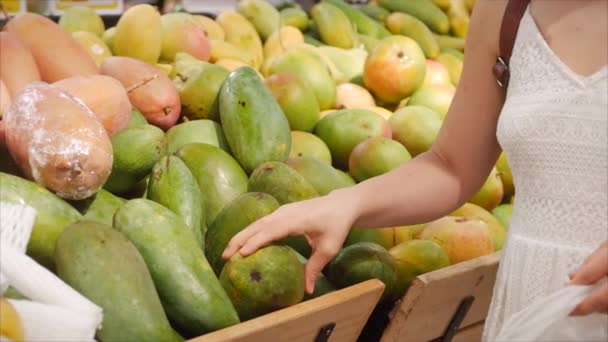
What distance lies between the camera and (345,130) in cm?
159

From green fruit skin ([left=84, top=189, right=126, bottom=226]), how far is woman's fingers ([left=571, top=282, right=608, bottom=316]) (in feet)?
A: 1.87

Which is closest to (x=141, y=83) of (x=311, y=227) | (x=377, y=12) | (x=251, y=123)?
(x=251, y=123)

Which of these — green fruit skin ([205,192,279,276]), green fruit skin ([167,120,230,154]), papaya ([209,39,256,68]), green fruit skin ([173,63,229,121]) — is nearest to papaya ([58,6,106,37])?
papaya ([209,39,256,68])

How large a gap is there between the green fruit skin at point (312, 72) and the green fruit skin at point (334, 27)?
1.75ft

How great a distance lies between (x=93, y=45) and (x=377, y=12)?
1.28m

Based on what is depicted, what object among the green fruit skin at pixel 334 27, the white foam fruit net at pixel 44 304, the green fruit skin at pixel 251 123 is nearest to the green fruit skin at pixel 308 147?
the green fruit skin at pixel 251 123

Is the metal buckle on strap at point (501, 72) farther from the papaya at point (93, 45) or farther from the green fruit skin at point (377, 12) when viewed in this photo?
the green fruit skin at point (377, 12)

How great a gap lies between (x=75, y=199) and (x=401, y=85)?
109 cm

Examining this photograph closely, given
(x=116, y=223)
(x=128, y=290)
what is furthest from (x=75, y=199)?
(x=128, y=290)

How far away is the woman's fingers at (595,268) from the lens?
746mm

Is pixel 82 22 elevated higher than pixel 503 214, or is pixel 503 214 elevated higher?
pixel 82 22

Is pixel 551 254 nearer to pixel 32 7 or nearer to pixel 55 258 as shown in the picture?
pixel 55 258

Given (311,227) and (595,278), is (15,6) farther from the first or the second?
(595,278)

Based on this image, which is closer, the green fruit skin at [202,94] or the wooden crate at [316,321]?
the wooden crate at [316,321]
